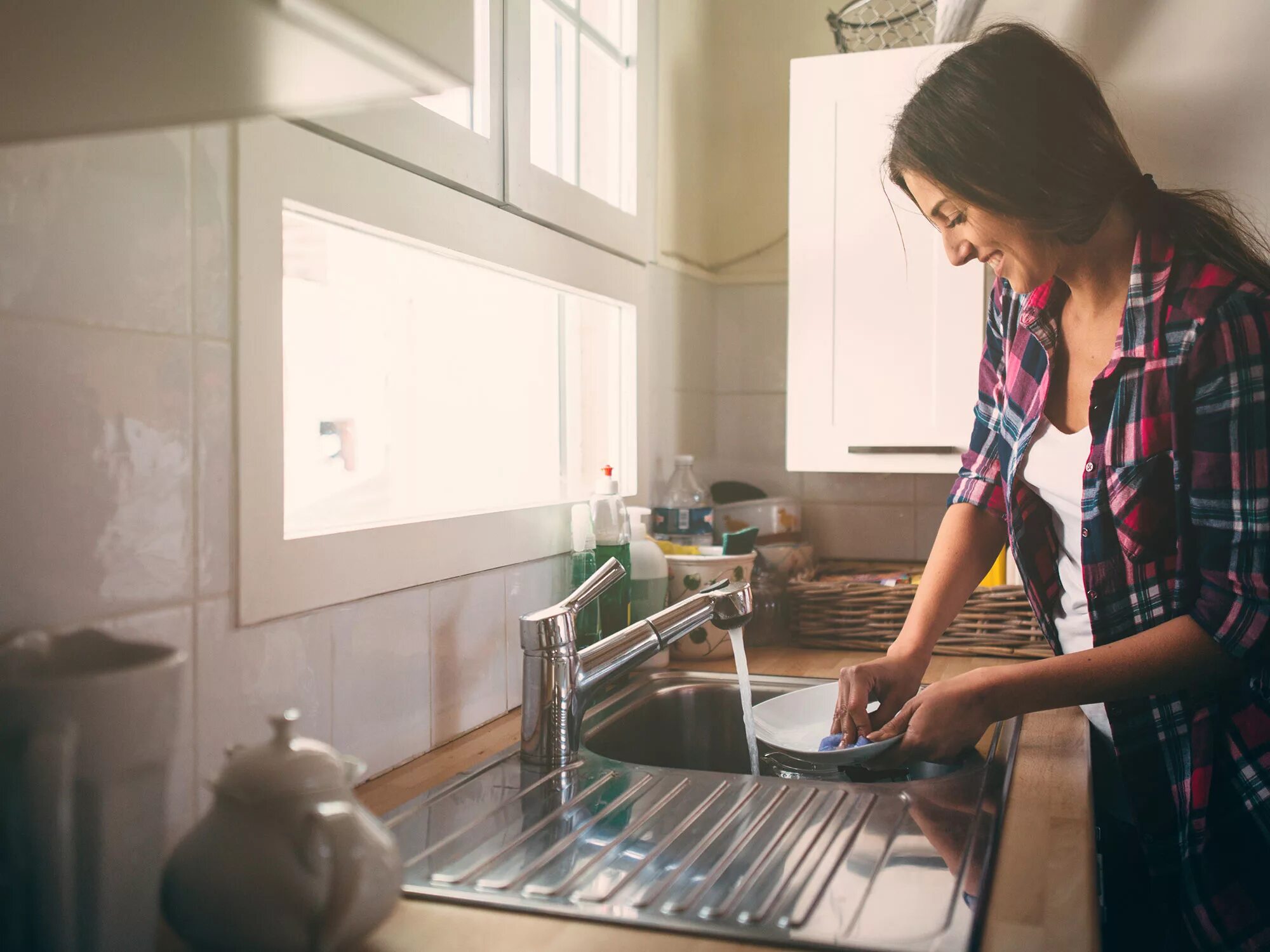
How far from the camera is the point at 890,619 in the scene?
1891mm

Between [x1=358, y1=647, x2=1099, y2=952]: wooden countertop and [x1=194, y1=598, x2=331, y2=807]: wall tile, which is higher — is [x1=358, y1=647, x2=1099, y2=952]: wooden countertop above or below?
below

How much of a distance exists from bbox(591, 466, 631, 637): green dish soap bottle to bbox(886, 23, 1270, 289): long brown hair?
657 mm

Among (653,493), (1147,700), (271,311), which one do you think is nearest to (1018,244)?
(1147,700)

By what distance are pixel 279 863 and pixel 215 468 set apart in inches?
17.5

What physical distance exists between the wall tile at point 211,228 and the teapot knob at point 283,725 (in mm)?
424

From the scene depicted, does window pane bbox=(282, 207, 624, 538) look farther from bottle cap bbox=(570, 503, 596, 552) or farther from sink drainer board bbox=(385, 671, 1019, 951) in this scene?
sink drainer board bbox=(385, 671, 1019, 951)

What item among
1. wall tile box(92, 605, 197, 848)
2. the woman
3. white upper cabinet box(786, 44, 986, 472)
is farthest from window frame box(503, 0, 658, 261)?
wall tile box(92, 605, 197, 848)

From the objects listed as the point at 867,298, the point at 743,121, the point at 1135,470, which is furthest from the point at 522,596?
the point at 743,121

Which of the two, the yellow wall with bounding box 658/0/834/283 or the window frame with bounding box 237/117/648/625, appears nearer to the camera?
the window frame with bounding box 237/117/648/625

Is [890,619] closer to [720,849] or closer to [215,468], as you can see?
[720,849]

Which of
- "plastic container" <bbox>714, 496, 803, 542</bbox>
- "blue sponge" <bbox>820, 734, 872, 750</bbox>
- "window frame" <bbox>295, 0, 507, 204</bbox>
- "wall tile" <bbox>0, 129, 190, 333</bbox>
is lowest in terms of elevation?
"blue sponge" <bbox>820, 734, 872, 750</bbox>

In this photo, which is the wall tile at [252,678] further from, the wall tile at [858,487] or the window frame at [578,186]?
the wall tile at [858,487]

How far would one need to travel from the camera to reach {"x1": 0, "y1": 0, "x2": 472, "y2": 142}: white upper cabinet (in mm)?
474

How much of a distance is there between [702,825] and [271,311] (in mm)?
635
